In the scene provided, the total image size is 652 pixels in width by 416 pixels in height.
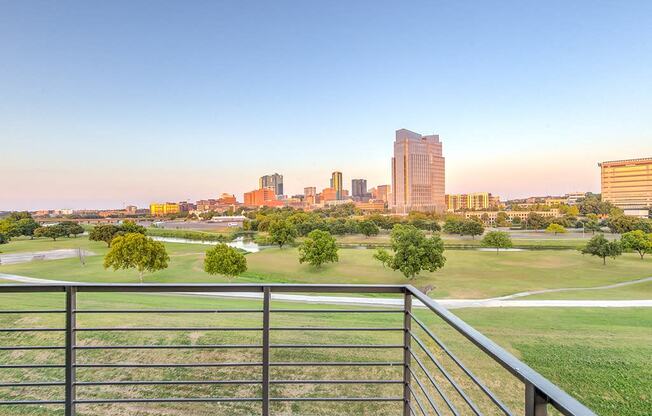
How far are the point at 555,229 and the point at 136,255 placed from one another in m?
24.8

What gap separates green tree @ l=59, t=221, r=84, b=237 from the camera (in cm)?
2019

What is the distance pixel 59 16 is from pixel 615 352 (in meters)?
19.5

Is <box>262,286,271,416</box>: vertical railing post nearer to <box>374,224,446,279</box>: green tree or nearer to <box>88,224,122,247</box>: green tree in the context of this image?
<box>374,224,446,279</box>: green tree

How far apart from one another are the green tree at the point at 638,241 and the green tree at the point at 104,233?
2917cm

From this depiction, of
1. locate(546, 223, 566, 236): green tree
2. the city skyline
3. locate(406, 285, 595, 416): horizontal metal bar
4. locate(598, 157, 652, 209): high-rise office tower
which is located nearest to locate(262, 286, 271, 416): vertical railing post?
locate(406, 285, 595, 416): horizontal metal bar

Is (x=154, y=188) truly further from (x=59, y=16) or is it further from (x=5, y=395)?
(x=5, y=395)

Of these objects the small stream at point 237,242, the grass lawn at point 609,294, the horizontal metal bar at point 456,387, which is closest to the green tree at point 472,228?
the grass lawn at point 609,294

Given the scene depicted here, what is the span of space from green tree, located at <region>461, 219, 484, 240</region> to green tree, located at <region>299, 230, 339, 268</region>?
983 centimetres

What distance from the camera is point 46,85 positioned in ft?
52.5

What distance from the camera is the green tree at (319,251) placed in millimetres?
19109

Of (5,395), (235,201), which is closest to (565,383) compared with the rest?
(5,395)

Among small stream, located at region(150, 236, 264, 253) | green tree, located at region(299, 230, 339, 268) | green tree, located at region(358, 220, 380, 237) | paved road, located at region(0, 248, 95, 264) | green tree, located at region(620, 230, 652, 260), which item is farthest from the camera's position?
green tree, located at region(358, 220, 380, 237)

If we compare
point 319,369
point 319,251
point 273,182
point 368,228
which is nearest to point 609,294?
point 319,251

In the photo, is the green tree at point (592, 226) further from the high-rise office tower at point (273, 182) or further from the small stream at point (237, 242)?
the high-rise office tower at point (273, 182)
